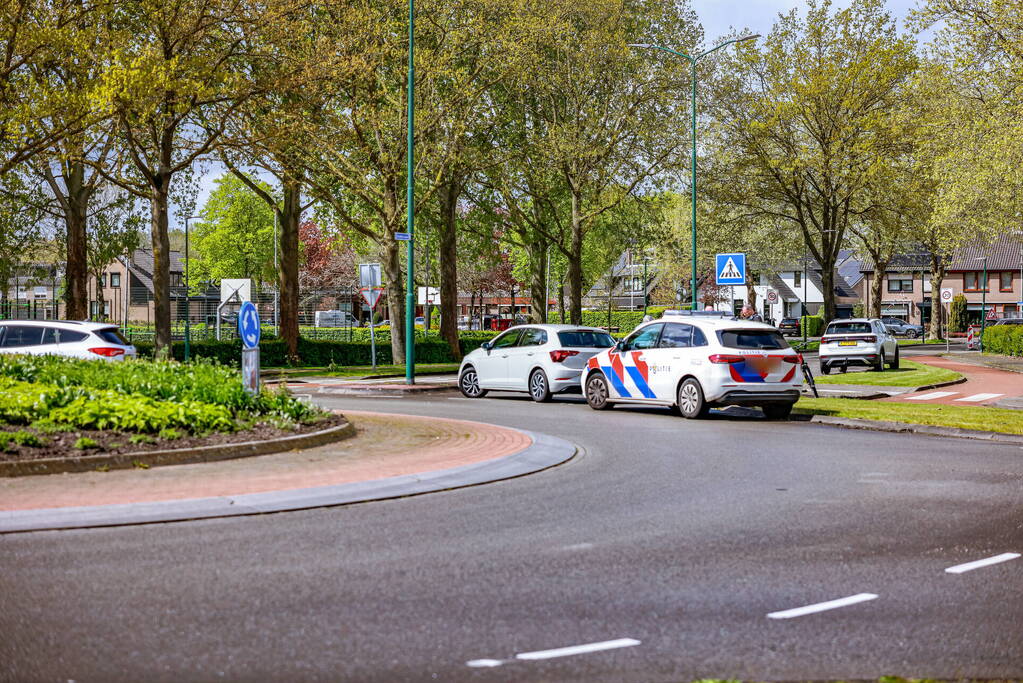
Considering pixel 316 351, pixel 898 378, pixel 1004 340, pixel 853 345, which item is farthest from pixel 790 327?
pixel 898 378

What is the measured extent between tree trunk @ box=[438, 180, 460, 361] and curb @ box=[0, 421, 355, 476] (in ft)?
86.5

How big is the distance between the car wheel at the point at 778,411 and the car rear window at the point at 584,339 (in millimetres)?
4304

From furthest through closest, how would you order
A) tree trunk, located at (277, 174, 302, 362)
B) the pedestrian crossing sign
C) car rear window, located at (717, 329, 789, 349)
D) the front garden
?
1. tree trunk, located at (277, 174, 302, 362)
2. the pedestrian crossing sign
3. car rear window, located at (717, 329, 789, 349)
4. the front garden

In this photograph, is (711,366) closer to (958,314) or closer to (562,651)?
(562,651)

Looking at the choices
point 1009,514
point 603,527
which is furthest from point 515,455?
point 1009,514

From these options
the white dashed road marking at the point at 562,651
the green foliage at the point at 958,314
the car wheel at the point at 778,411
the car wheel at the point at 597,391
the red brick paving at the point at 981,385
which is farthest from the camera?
the green foliage at the point at 958,314

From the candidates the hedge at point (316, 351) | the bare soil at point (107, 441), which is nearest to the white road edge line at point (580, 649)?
the bare soil at point (107, 441)

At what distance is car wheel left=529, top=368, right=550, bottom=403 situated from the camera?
21.7 metres

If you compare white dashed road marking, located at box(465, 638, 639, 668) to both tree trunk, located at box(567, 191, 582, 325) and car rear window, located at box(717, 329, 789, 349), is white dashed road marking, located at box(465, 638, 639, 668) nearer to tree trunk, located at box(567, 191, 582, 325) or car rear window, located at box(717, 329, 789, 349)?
car rear window, located at box(717, 329, 789, 349)

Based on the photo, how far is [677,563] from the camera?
6.88m

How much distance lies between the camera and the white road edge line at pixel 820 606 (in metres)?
5.67

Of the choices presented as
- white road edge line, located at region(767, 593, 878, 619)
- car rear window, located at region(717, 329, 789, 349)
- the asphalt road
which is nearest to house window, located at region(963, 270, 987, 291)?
car rear window, located at region(717, 329, 789, 349)

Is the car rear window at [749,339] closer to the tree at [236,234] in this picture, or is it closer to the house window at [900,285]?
the tree at [236,234]

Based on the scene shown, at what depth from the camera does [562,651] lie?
5.00m
